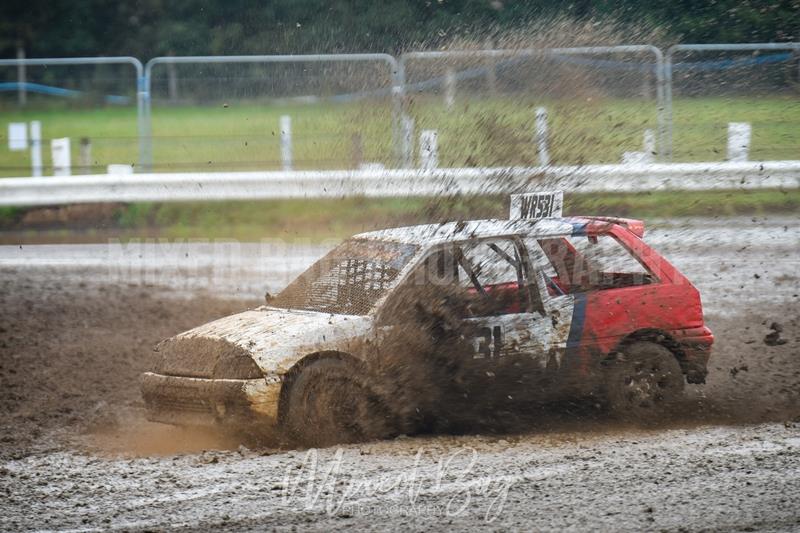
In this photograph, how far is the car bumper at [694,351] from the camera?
21.0 feet

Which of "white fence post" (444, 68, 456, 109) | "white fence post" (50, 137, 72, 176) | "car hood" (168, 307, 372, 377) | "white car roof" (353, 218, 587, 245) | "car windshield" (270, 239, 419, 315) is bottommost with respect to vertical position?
"car hood" (168, 307, 372, 377)

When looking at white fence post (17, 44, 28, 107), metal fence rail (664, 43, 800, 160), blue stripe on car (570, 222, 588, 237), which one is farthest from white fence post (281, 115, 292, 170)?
blue stripe on car (570, 222, 588, 237)

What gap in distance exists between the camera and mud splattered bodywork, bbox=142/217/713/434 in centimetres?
567

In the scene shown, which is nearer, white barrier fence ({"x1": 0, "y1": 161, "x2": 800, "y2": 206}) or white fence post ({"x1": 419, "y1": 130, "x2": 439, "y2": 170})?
white fence post ({"x1": 419, "y1": 130, "x2": 439, "y2": 170})

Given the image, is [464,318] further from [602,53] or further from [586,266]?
[602,53]

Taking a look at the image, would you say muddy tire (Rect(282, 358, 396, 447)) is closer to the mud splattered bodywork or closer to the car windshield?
the mud splattered bodywork

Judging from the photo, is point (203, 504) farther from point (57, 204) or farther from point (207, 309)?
point (57, 204)

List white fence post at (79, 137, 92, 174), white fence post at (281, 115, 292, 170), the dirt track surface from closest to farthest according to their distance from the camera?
the dirt track surface → white fence post at (281, 115, 292, 170) → white fence post at (79, 137, 92, 174)

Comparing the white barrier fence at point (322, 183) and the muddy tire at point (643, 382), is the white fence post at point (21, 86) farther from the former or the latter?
the muddy tire at point (643, 382)

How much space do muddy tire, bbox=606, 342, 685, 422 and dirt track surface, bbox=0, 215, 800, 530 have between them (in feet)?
0.45

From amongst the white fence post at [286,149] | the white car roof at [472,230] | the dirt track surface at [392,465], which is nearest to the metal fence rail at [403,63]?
the white fence post at [286,149]

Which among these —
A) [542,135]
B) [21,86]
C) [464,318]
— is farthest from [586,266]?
[21,86]

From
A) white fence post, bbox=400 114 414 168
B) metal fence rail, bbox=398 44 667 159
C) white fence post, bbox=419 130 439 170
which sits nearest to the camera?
white fence post, bbox=419 130 439 170

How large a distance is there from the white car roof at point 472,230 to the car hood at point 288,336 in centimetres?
72
